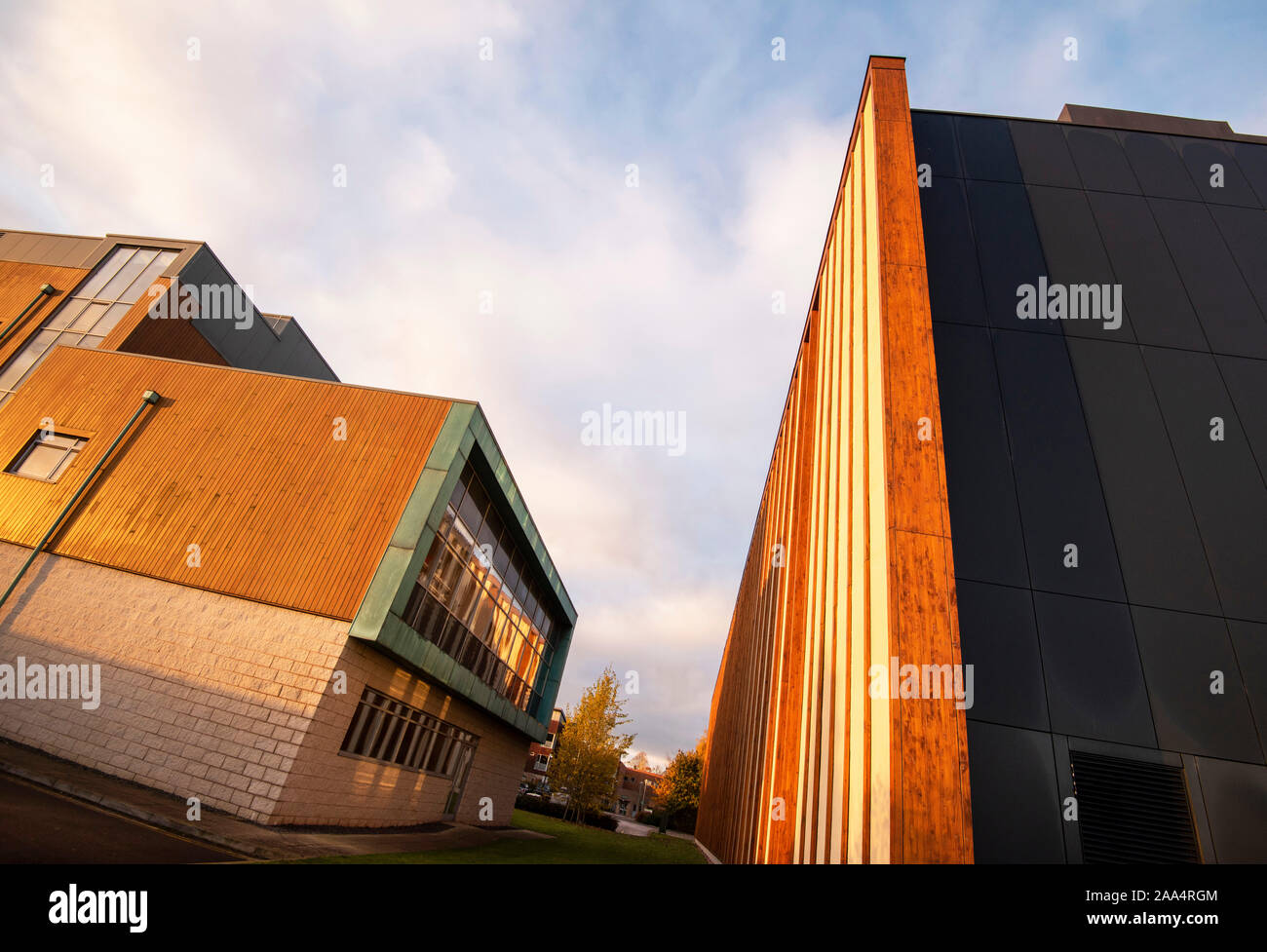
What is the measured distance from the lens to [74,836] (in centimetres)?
707

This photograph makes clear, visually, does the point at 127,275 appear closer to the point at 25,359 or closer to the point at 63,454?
the point at 25,359

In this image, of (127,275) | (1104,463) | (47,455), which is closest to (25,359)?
(127,275)

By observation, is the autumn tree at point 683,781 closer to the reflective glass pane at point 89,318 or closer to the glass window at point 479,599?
the glass window at point 479,599

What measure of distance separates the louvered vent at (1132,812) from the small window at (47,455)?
22656 mm

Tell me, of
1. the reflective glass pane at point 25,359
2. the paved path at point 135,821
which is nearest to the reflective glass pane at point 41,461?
the reflective glass pane at point 25,359

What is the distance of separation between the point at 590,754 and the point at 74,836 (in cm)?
2843

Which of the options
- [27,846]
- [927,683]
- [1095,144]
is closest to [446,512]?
[27,846]

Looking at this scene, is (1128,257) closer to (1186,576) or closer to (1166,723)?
(1186,576)

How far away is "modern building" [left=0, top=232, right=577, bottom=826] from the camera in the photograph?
38.7 ft

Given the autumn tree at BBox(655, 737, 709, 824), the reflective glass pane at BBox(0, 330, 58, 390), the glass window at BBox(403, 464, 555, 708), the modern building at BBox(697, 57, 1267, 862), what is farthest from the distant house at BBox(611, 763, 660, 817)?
the modern building at BBox(697, 57, 1267, 862)

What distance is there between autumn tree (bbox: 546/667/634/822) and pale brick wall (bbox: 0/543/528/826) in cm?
2036
